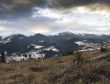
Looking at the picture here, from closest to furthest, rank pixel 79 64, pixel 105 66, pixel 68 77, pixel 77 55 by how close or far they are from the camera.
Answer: pixel 68 77 → pixel 105 66 → pixel 79 64 → pixel 77 55

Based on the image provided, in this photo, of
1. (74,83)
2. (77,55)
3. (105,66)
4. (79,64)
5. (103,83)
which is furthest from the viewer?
(77,55)

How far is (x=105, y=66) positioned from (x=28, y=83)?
8644 millimetres

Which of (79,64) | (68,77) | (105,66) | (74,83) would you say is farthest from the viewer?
(79,64)

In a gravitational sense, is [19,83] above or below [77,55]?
below

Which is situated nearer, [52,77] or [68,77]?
[68,77]

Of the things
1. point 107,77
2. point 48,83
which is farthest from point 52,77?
point 107,77

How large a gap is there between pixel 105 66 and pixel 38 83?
7702mm

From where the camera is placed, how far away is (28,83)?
29.6 m

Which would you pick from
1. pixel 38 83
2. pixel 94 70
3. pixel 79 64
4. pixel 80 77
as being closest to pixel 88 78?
pixel 80 77

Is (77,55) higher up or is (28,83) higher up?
(77,55)

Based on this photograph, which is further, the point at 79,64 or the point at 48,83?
the point at 79,64

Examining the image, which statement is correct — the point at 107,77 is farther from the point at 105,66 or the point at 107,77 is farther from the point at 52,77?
the point at 52,77

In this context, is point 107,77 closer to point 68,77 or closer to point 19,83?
point 68,77

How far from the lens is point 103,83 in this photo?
23359 millimetres
